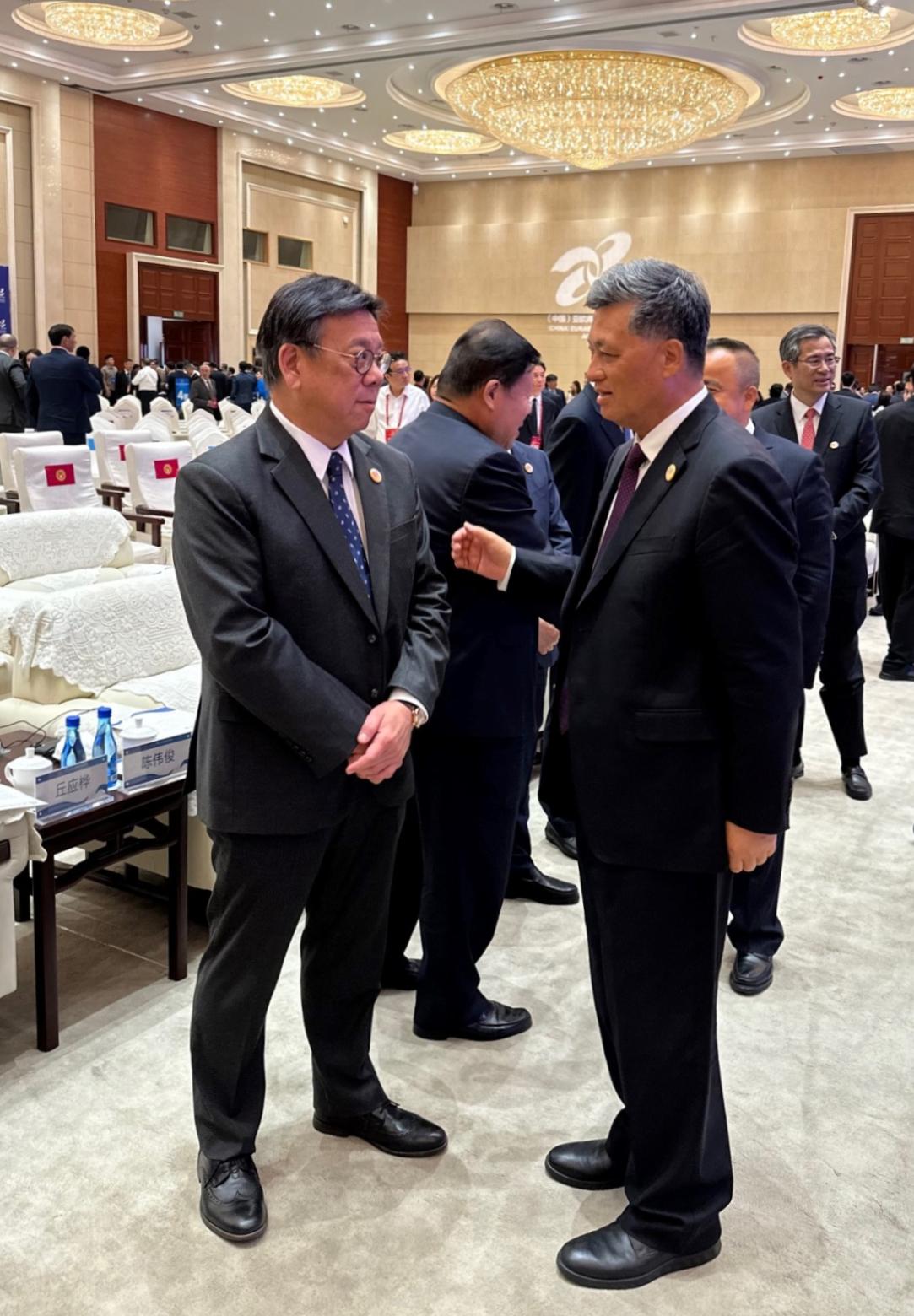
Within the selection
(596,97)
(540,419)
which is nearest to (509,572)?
(540,419)

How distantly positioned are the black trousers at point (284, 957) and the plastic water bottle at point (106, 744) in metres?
0.86

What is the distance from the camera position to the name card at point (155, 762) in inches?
114

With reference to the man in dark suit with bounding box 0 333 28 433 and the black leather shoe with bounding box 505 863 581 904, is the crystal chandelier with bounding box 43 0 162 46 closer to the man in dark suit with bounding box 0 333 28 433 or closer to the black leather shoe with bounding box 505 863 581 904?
the man in dark suit with bounding box 0 333 28 433

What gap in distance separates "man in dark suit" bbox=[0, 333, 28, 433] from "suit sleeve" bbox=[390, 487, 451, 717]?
9.55m

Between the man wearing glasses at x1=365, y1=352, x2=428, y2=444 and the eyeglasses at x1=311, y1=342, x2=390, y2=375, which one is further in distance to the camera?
the man wearing glasses at x1=365, y1=352, x2=428, y2=444

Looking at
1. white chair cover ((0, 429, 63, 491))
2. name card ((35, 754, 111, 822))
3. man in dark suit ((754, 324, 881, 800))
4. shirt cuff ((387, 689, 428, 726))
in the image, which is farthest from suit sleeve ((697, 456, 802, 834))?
white chair cover ((0, 429, 63, 491))

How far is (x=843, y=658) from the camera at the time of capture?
4.51 metres

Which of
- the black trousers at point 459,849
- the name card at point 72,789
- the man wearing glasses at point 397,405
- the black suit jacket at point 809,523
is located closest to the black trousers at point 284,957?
the black trousers at point 459,849

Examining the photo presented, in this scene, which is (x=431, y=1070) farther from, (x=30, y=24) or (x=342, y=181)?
(x=342, y=181)

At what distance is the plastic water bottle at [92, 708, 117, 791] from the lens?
2.90 metres

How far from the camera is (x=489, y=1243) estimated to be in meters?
2.11

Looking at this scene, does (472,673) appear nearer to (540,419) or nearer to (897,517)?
(897,517)

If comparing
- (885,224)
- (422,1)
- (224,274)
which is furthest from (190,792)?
(885,224)

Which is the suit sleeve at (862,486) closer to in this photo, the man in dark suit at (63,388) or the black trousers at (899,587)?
the black trousers at (899,587)
